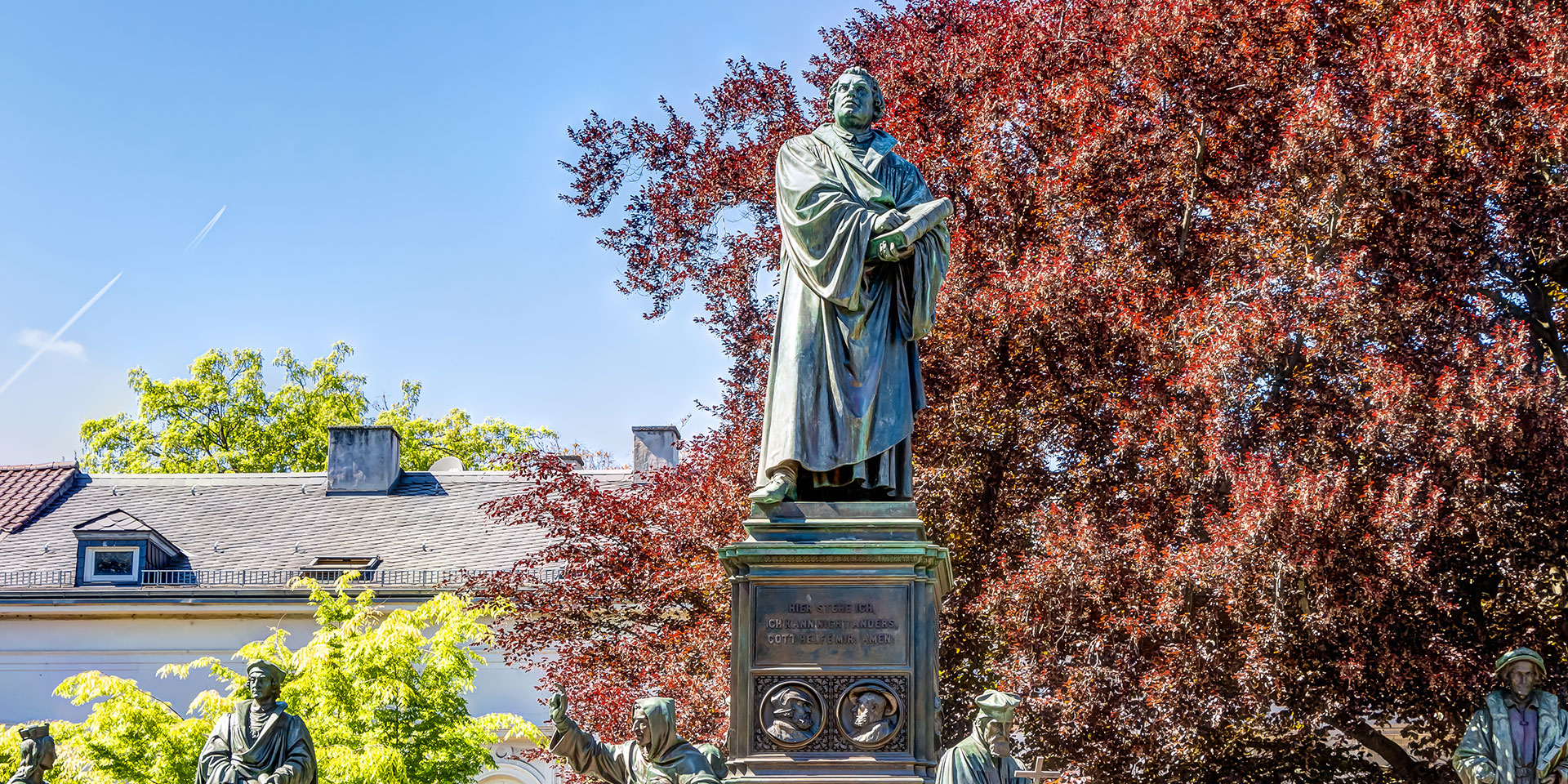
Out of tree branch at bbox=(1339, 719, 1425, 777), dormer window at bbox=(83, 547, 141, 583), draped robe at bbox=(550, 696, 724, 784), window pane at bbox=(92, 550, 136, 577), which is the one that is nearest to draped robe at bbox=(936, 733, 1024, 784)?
draped robe at bbox=(550, 696, 724, 784)

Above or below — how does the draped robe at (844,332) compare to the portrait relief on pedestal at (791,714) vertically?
above

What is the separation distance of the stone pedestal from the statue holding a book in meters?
0.31

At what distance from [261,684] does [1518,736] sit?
22.6ft

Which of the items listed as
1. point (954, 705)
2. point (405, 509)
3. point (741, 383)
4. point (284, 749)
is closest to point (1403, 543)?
point (954, 705)

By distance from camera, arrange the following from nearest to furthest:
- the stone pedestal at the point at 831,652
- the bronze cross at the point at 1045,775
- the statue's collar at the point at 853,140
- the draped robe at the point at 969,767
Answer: the draped robe at the point at 969,767 < the stone pedestal at the point at 831,652 < the statue's collar at the point at 853,140 < the bronze cross at the point at 1045,775

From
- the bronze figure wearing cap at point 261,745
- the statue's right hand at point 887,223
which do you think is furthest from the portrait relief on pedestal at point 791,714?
the bronze figure wearing cap at point 261,745

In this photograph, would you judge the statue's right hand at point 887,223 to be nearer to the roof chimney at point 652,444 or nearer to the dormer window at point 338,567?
the dormer window at point 338,567

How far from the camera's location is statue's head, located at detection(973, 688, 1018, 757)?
781 cm

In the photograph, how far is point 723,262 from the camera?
20.4m

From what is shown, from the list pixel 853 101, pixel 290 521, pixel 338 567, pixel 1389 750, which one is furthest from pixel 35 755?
pixel 290 521

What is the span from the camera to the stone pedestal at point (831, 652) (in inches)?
307

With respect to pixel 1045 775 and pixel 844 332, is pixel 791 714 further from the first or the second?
pixel 1045 775

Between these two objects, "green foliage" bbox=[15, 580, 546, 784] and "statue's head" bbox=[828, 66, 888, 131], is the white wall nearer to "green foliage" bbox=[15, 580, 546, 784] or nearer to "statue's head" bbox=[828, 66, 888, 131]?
"green foliage" bbox=[15, 580, 546, 784]

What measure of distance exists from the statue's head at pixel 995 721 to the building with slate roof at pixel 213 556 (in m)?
21.3
